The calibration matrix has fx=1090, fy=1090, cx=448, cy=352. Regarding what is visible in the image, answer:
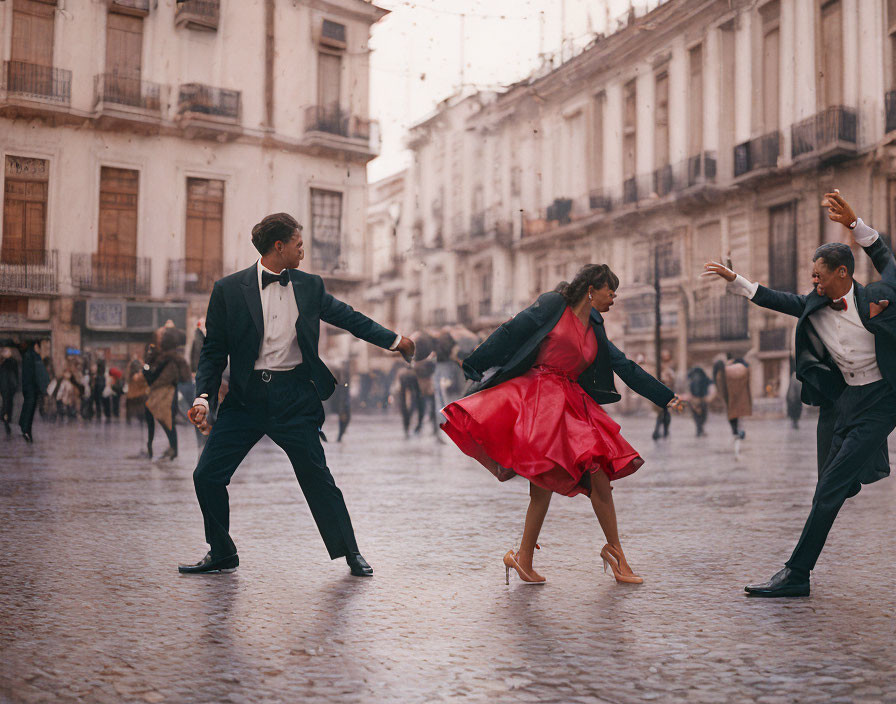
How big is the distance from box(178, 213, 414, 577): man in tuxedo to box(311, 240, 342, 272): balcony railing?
1843 cm

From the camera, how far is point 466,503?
Result: 8.29m

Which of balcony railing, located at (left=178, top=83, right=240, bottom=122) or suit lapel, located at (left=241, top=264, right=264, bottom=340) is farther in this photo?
balcony railing, located at (left=178, top=83, right=240, bottom=122)

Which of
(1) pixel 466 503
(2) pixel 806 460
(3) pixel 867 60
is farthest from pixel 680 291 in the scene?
(1) pixel 466 503

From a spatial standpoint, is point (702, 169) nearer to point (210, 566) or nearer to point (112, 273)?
point (112, 273)

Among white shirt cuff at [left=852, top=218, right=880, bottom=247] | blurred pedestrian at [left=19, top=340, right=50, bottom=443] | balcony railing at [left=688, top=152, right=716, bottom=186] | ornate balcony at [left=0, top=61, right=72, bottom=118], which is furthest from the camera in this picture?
balcony railing at [left=688, top=152, right=716, bottom=186]

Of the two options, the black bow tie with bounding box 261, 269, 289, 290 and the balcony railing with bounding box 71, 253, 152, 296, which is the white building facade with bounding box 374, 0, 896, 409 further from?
the black bow tie with bounding box 261, 269, 289, 290

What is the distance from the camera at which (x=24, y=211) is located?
14.0 meters

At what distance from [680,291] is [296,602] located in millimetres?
26701

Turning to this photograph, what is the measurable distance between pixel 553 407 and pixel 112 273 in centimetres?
1216

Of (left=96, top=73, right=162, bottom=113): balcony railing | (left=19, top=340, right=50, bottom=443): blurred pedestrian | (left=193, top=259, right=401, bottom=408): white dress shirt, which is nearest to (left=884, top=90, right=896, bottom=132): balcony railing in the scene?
(left=96, top=73, right=162, bottom=113): balcony railing

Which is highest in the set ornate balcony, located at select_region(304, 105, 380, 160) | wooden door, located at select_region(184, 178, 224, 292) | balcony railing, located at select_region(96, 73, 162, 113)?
ornate balcony, located at select_region(304, 105, 380, 160)

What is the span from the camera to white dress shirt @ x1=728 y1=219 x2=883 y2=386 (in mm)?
4820

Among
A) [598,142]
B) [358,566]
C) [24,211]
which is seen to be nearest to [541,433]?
[358,566]

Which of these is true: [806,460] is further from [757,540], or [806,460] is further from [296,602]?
[296,602]
